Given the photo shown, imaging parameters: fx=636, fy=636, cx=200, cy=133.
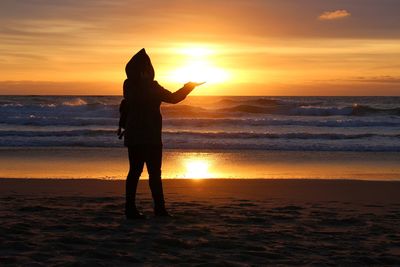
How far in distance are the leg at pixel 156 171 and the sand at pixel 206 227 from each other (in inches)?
6.6

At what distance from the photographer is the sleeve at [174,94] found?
19.6 ft

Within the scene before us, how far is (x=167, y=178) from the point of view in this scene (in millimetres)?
10242

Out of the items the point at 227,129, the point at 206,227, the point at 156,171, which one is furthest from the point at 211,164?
the point at 227,129

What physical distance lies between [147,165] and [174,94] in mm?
792

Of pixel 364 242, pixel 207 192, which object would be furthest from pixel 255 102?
pixel 364 242

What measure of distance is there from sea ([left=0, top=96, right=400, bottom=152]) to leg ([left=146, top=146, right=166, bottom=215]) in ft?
33.7

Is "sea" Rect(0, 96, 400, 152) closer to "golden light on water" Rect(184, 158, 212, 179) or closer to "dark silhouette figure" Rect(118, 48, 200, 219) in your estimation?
"golden light on water" Rect(184, 158, 212, 179)

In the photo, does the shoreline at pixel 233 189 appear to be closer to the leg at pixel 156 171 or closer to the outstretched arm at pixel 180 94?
the leg at pixel 156 171

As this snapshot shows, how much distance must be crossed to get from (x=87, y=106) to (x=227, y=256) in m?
33.2

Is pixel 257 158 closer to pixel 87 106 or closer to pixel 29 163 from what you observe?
pixel 29 163

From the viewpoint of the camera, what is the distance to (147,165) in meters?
6.27

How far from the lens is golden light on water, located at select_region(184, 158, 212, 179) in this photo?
10766 mm

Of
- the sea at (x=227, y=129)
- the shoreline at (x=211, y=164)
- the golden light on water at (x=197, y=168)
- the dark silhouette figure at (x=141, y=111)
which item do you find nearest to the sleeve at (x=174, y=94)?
the dark silhouette figure at (x=141, y=111)

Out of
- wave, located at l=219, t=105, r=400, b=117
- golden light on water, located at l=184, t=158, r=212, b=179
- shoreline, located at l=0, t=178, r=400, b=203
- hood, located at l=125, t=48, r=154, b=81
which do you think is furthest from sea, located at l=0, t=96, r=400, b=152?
hood, located at l=125, t=48, r=154, b=81
